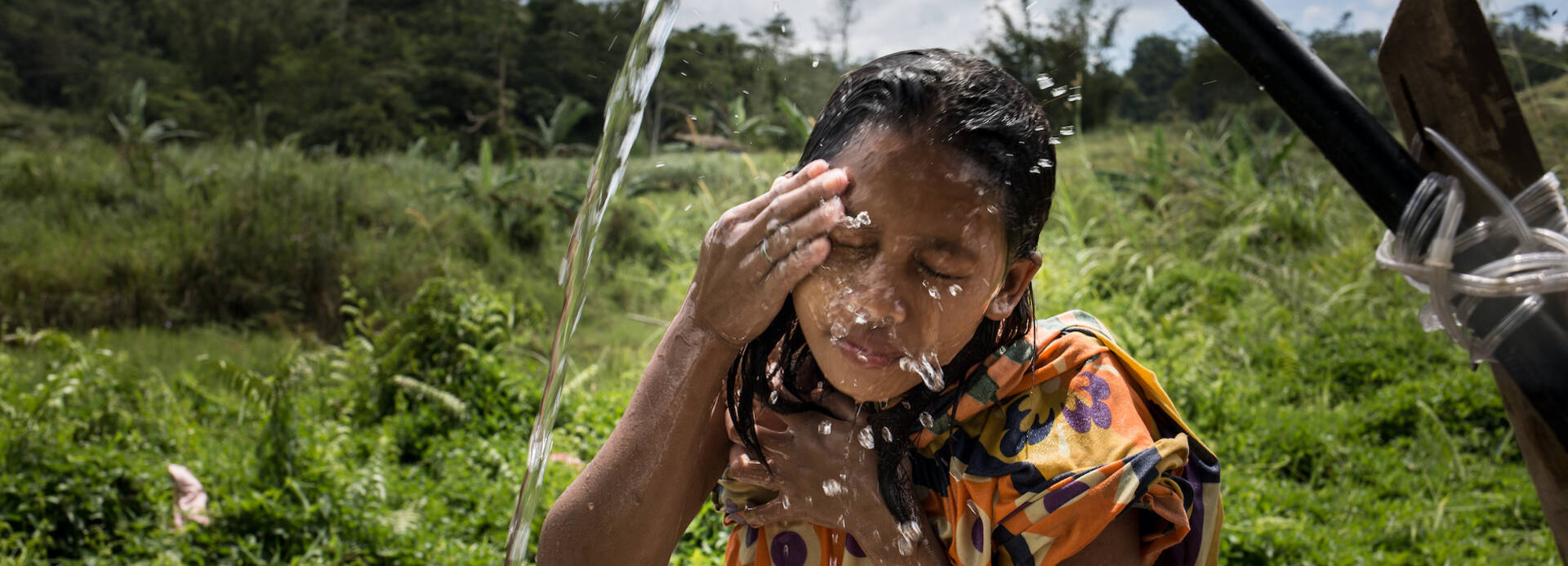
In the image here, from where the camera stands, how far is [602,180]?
5.13 ft

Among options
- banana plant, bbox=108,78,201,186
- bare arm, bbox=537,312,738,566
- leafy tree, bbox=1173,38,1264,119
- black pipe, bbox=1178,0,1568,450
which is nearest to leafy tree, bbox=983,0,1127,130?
black pipe, bbox=1178,0,1568,450

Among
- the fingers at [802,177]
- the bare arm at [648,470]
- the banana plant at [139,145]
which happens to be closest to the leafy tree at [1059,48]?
the fingers at [802,177]

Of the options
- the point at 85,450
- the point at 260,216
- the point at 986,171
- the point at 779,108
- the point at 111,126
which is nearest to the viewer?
the point at 986,171

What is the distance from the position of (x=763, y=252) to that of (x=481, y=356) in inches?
144

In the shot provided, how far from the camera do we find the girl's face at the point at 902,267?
1.10m

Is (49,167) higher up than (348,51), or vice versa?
(348,51)

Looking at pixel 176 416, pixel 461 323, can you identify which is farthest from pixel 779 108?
pixel 176 416

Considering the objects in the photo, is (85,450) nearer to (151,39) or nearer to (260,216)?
(260,216)

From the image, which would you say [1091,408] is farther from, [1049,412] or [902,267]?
[902,267]

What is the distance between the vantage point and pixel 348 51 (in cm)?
1332

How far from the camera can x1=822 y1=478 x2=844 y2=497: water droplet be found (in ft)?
4.33

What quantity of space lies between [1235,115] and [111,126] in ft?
37.4

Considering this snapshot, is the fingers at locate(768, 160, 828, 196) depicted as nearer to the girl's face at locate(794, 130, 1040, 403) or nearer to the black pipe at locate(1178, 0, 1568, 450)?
the girl's face at locate(794, 130, 1040, 403)

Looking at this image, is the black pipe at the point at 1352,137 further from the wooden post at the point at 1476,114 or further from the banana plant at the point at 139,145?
the banana plant at the point at 139,145
